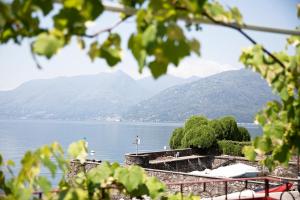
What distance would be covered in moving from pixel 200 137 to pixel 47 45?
78.7ft

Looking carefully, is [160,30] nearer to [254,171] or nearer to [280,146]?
[280,146]

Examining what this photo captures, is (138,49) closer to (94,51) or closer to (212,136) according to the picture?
(94,51)

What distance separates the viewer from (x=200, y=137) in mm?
24984

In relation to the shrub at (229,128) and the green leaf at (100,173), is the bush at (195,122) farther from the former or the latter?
the green leaf at (100,173)

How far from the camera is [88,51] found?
151cm

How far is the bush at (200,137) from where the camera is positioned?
81.6 feet

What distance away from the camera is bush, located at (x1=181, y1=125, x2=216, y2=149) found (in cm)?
2486

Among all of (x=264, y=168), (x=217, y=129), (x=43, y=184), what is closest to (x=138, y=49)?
(x=43, y=184)

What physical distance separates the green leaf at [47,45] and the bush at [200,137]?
78.0 ft

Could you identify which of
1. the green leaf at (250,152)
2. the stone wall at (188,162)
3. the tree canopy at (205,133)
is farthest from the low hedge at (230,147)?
the green leaf at (250,152)

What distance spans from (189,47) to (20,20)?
58cm

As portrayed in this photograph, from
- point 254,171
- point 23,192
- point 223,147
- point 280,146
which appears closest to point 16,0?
point 23,192

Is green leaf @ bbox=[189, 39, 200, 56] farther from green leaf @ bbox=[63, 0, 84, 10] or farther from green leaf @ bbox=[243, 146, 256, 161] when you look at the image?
green leaf @ bbox=[243, 146, 256, 161]

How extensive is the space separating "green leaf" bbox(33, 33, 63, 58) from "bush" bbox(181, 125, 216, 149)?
78.0 feet
